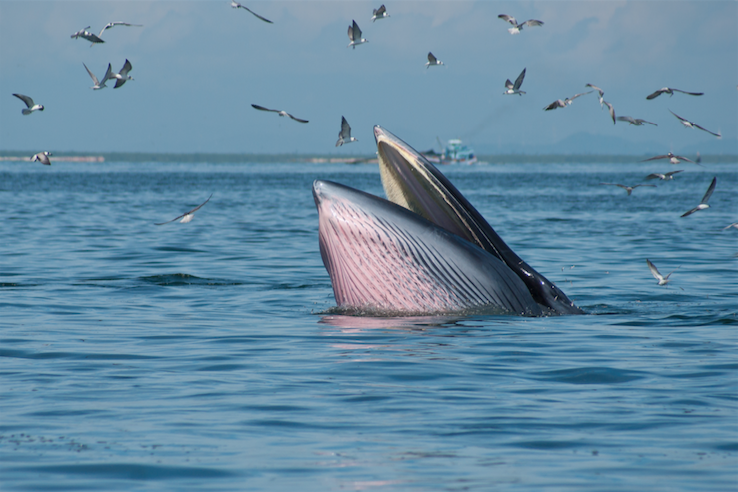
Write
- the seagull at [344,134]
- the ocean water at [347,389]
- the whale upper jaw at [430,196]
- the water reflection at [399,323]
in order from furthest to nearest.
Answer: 1. the seagull at [344,134]
2. the water reflection at [399,323]
3. the whale upper jaw at [430,196]
4. the ocean water at [347,389]

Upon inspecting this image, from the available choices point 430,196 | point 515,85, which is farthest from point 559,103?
point 430,196

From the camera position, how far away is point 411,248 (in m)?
8.95

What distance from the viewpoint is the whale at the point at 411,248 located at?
8.86 m

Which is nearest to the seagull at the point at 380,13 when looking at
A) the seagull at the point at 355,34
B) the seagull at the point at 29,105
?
the seagull at the point at 355,34

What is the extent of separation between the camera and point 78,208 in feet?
131

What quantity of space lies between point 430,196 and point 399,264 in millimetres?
761

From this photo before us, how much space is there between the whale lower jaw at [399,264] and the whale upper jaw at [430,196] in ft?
0.89

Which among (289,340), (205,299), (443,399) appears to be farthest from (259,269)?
(443,399)

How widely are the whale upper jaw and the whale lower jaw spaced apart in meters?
0.27

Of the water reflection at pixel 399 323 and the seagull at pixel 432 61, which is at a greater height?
the seagull at pixel 432 61

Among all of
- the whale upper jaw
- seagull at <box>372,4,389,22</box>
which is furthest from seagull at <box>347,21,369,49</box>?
the whale upper jaw

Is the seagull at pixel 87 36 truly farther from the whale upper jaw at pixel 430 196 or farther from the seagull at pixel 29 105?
the whale upper jaw at pixel 430 196

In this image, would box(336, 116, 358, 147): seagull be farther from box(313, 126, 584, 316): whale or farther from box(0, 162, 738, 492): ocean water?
box(313, 126, 584, 316): whale

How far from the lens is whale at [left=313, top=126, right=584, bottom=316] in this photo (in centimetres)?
886
